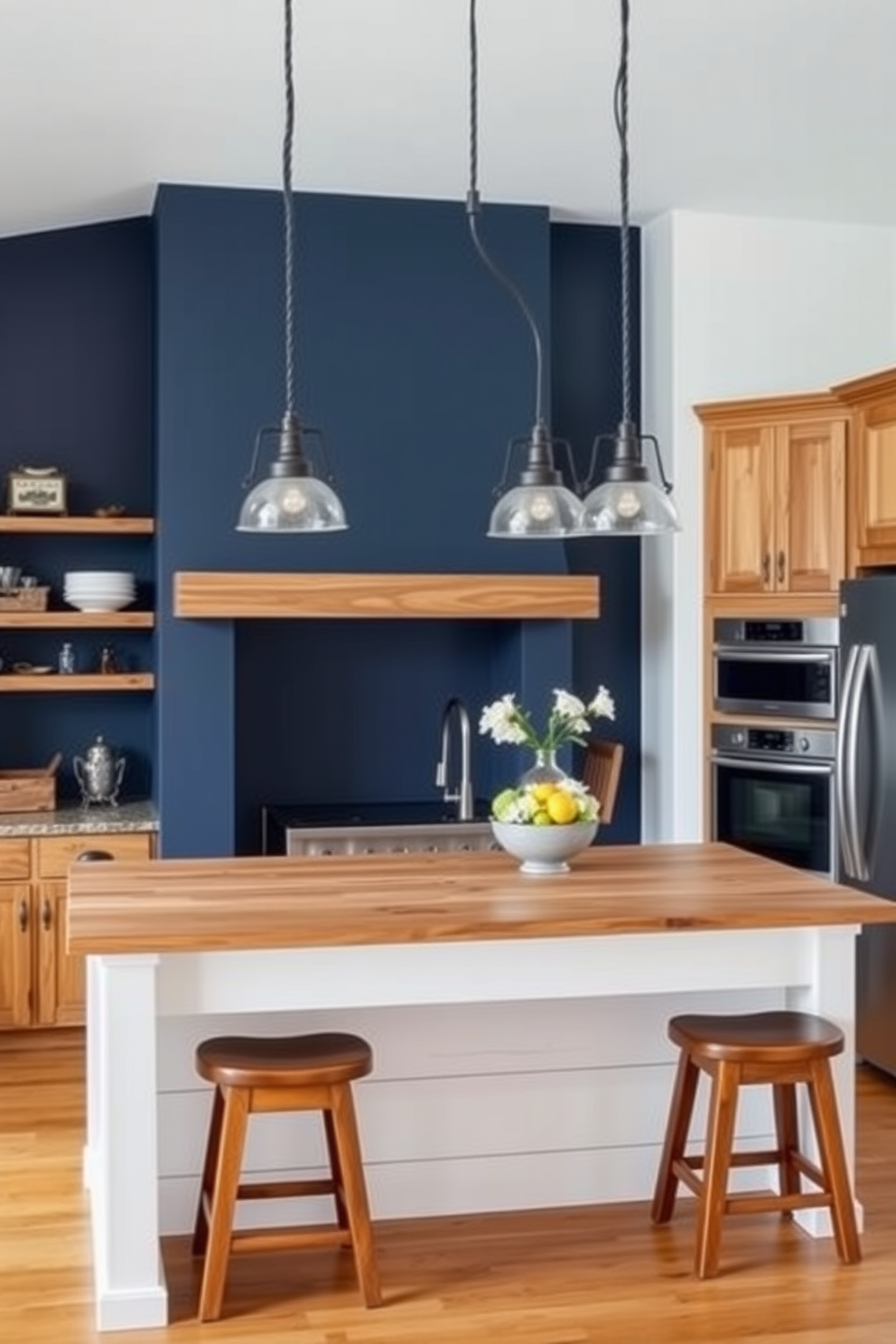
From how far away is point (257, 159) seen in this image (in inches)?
213

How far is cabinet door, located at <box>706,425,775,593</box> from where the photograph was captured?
5668 millimetres

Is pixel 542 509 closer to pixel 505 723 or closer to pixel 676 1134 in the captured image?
pixel 505 723

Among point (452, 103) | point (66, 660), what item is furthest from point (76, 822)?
point (452, 103)

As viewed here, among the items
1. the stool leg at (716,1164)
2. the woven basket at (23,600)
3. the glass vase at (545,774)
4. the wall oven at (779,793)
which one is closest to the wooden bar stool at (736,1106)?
the stool leg at (716,1164)

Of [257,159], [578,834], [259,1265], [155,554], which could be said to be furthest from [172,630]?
[259,1265]

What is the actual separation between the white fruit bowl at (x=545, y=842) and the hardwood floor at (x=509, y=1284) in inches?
33.7

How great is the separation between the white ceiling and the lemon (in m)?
2.12

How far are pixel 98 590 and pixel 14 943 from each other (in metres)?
1.29

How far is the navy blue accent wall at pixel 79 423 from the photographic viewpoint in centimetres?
604

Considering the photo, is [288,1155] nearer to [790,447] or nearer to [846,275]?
[790,447]

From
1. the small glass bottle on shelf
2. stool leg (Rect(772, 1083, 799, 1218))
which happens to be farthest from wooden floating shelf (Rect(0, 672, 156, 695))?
stool leg (Rect(772, 1083, 799, 1218))

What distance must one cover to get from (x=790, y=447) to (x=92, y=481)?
102 inches

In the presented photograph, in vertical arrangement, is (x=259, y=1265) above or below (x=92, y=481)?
below

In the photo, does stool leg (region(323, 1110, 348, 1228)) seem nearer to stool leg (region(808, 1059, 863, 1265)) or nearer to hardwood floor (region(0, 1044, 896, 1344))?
hardwood floor (region(0, 1044, 896, 1344))
